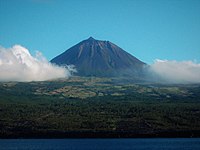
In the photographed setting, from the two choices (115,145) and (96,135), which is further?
(96,135)

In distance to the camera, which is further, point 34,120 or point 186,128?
→ point 34,120

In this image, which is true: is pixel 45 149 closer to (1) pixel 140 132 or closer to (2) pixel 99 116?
(1) pixel 140 132

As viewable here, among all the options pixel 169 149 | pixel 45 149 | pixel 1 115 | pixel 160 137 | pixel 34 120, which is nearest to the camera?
pixel 169 149

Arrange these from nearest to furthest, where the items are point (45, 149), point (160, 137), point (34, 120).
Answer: point (45, 149) → point (160, 137) → point (34, 120)

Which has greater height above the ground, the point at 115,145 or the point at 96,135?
the point at 115,145

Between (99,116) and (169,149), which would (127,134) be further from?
(169,149)

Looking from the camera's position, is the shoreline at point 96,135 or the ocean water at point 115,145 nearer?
the ocean water at point 115,145

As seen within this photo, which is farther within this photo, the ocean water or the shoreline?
the shoreline

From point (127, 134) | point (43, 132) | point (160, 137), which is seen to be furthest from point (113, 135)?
point (43, 132)

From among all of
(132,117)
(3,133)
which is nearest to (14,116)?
(3,133)
